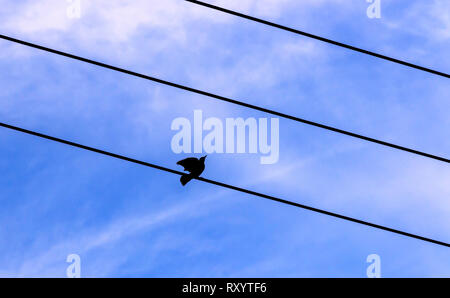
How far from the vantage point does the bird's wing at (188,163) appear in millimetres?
9820

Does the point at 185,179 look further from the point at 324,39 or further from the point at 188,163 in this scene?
A: the point at 324,39

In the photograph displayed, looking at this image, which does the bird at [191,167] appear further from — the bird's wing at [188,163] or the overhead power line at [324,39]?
the overhead power line at [324,39]

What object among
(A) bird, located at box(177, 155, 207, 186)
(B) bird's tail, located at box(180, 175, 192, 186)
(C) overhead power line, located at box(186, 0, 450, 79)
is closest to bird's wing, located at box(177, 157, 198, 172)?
(A) bird, located at box(177, 155, 207, 186)

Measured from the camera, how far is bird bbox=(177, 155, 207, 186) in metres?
9.66

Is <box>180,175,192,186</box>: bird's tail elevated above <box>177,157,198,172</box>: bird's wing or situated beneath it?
situated beneath

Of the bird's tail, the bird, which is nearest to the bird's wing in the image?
the bird

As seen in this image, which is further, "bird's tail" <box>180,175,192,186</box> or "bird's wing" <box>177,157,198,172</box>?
"bird's wing" <box>177,157,198,172</box>

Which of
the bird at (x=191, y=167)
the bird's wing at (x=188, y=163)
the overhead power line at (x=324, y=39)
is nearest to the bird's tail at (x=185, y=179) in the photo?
the bird at (x=191, y=167)

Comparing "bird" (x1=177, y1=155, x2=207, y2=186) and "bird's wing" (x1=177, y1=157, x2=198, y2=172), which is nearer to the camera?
"bird" (x1=177, y1=155, x2=207, y2=186)

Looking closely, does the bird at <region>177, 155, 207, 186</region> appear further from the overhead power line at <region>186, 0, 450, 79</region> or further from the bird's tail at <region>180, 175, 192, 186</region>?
the overhead power line at <region>186, 0, 450, 79</region>
